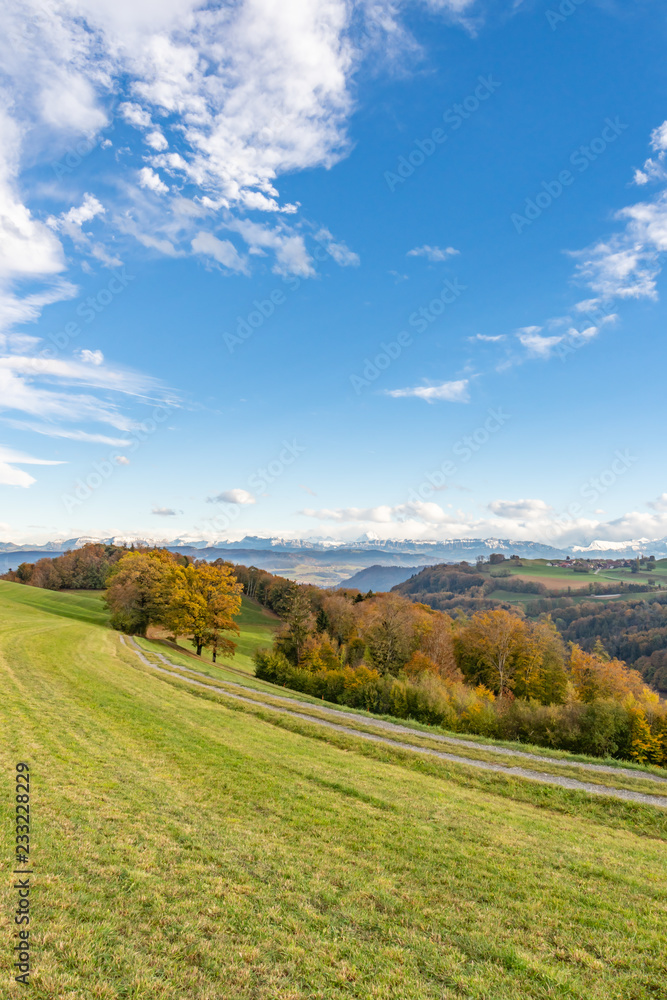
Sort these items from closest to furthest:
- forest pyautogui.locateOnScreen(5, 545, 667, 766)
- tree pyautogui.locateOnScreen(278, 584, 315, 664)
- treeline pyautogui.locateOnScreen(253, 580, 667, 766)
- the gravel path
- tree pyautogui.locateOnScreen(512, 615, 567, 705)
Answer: the gravel path < treeline pyautogui.locateOnScreen(253, 580, 667, 766) < forest pyautogui.locateOnScreen(5, 545, 667, 766) < tree pyautogui.locateOnScreen(512, 615, 567, 705) < tree pyautogui.locateOnScreen(278, 584, 315, 664)

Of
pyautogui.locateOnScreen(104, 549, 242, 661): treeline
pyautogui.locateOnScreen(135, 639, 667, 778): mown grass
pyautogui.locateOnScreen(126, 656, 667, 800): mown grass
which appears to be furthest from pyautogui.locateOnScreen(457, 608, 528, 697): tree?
pyautogui.locateOnScreen(104, 549, 242, 661): treeline

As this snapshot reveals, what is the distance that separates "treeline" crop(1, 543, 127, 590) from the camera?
373 ft

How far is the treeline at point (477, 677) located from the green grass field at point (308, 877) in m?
15.5

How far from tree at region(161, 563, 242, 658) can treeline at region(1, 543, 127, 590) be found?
68261mm

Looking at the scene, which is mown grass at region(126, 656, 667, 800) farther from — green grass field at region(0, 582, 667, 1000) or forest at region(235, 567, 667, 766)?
forest at region(235, 567, 667, 766)

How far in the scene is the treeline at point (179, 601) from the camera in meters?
50.9

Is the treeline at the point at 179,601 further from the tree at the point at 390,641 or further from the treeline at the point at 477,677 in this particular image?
the tree at the point at 390,641

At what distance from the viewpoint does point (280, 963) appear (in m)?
5.51

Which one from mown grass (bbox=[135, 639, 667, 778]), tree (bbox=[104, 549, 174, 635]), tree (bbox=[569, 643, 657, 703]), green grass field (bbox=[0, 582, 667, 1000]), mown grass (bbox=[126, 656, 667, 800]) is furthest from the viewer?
tree (bbox=[104, 549, 174, 635])

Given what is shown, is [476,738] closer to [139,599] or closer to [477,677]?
[477,677]

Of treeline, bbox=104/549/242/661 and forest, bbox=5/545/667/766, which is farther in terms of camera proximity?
treeline, bbox=104/549/242/661

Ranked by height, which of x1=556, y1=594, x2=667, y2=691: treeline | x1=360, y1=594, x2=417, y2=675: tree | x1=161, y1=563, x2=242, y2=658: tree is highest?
x1=161, y1=563, x2=242, y2=658: tree

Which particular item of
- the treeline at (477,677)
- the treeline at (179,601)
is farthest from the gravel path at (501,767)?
the treeline at (179,601)

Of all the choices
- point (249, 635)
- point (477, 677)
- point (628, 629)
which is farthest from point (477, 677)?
point (628, 629)
